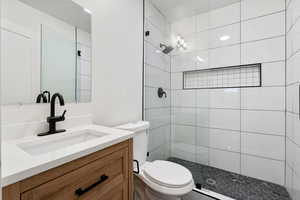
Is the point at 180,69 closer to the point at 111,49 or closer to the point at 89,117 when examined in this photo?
the point at 111,49

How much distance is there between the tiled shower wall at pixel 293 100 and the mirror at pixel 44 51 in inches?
71.4

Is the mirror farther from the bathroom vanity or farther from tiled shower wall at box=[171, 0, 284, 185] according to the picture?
tiled shower wall at box=[171, 0, 284, 185]

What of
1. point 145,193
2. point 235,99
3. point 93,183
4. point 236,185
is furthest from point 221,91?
point 93,183

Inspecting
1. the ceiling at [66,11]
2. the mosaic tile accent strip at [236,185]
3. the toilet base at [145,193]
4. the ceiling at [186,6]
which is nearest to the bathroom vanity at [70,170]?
the toilet base at [145,193]

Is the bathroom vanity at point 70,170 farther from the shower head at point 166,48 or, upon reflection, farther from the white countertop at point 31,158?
the shower head at point 166,48

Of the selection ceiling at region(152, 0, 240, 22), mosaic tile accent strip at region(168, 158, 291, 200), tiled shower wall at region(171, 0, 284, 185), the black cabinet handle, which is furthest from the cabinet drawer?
ceiling at region(152, 0, 240, 22)

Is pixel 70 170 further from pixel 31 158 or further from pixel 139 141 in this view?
pixel 139 141

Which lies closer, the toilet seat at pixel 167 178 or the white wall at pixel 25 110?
the white wall at pixel 25 110

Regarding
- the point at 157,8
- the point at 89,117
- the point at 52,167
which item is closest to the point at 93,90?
the point at 89,117

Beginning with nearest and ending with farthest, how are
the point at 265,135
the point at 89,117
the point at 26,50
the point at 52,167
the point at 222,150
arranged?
the point at 52,167, the point at 26,50, the point at 89,117, the point at 265,135, the point at 222,150

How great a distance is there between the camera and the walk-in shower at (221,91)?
62.9 inches

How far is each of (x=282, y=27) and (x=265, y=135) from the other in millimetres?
1240

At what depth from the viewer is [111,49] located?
1.33 metres

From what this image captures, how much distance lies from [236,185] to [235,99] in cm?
101
